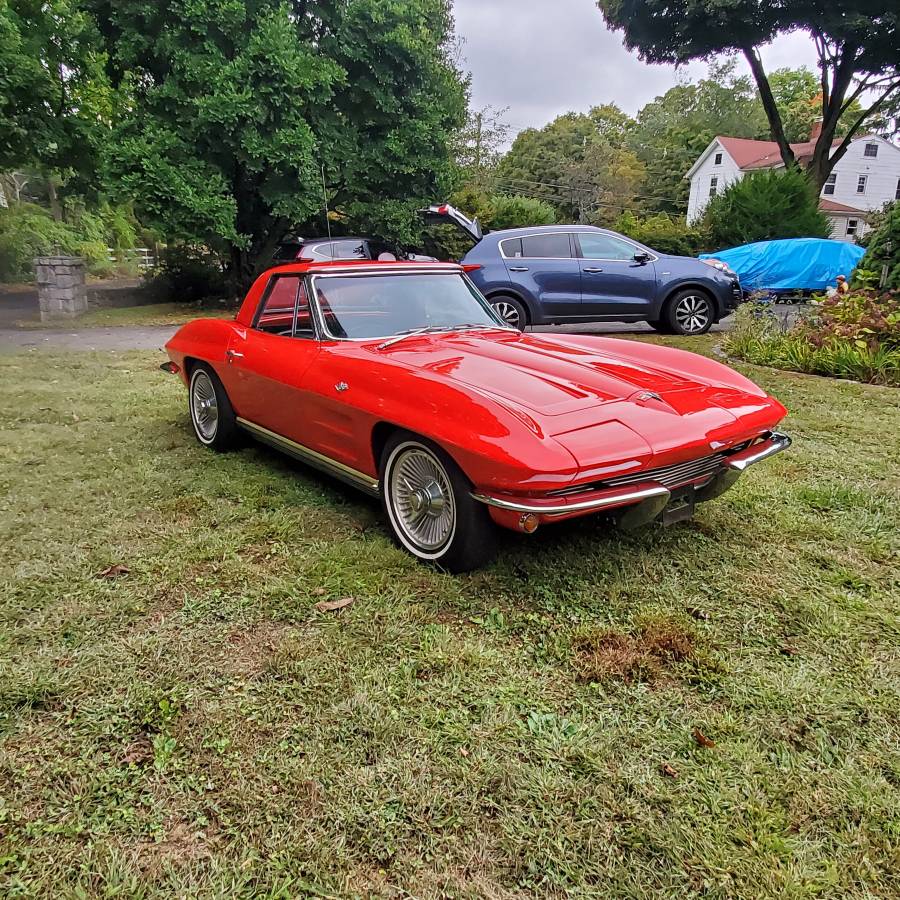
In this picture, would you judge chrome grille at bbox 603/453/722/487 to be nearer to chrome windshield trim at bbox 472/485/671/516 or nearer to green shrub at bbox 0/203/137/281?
chrome windshield trim at bbox 472/485/671/516

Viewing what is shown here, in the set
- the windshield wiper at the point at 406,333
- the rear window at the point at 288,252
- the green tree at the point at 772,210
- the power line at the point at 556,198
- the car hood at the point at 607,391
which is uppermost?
the power line at the point at 556,198

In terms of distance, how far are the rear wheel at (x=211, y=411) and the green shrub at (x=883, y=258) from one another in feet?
23.6

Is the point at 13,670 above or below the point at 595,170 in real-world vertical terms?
below

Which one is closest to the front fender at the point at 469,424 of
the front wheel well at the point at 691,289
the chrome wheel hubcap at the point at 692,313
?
the front wheel well at the point at 691,289

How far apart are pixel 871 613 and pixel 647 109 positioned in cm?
7788

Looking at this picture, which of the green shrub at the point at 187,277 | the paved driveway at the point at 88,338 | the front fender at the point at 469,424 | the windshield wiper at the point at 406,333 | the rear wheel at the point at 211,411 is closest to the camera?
the front fender at the point at 469,424

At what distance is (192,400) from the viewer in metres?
5.14

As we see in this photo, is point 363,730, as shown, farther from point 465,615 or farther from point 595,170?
point 595,170

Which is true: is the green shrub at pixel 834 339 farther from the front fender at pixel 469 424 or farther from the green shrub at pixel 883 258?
the front fender at pixel 469 424

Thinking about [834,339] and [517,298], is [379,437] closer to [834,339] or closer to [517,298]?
[834,339]

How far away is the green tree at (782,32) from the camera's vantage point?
19.2 metres

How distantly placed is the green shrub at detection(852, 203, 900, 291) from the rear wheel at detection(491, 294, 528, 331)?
407 cm

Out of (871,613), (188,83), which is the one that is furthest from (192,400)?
(188,83)

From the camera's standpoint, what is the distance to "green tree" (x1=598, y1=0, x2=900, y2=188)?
1922cm
